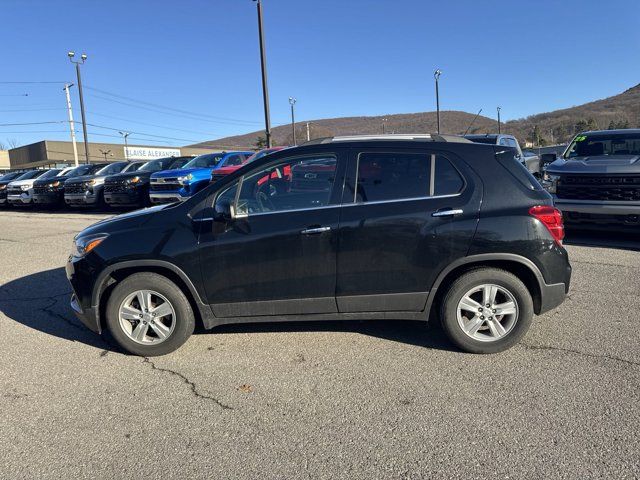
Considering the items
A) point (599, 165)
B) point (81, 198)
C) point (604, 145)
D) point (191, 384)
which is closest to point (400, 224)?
point (191, 384)

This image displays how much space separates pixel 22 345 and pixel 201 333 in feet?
5.34

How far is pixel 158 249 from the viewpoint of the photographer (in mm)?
3895

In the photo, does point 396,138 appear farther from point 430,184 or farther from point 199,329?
point 199,329

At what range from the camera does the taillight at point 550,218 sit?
12.4ft

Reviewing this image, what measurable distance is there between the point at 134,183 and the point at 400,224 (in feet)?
41.8

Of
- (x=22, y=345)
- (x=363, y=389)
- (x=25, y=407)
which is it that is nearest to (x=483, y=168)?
(x=363, y=389)

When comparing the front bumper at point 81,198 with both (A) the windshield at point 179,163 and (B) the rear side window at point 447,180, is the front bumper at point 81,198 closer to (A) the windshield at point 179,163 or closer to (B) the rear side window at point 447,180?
(A) the windshield at point 179,163

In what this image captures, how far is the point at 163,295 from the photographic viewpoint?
3967mm

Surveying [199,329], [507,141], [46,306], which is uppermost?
[507,141]

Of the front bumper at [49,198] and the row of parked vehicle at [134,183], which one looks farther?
the front bumper at [49,198]

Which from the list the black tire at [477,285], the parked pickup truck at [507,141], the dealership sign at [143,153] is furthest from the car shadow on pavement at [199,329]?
the dealership sign at [143,153]

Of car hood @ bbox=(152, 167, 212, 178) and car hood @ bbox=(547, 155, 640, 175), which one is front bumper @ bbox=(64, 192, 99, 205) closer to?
car hood @ bbox=(152, 167, 212, 178)

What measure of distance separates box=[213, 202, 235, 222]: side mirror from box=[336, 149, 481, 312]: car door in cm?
90

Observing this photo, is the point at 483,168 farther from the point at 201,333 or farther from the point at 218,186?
the point at 201,333
